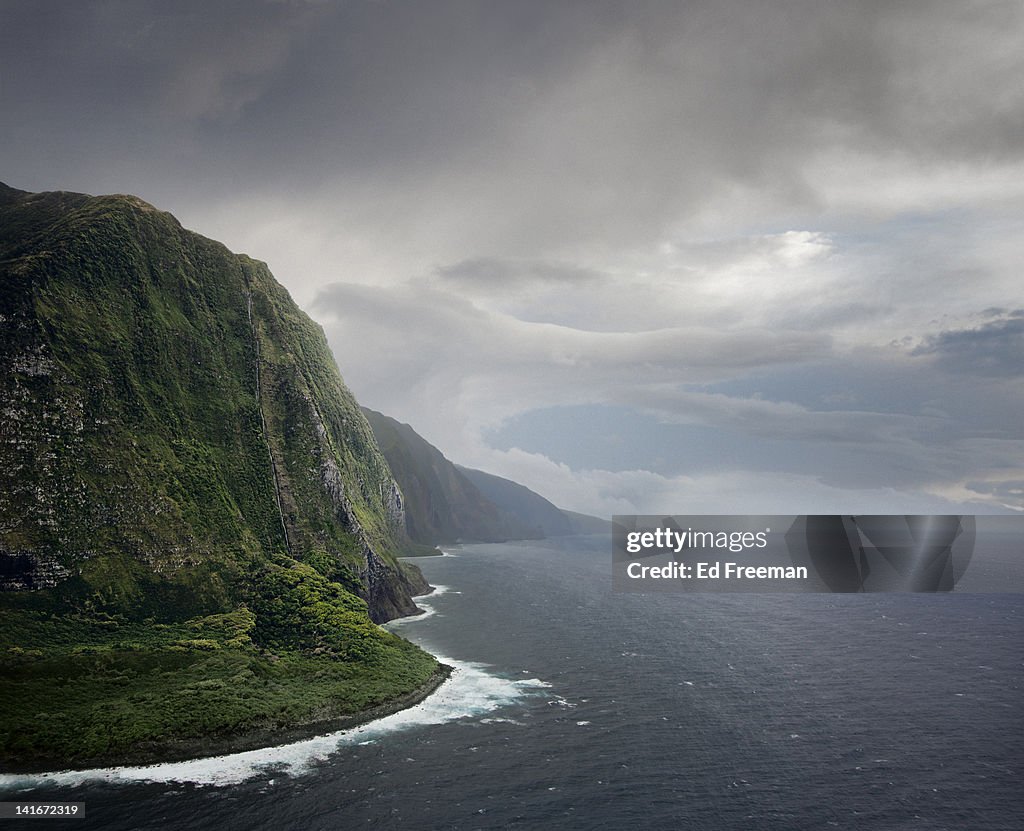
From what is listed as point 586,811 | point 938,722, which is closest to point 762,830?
point 586,811

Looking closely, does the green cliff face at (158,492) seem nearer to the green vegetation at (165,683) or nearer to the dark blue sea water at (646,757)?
the green vegetation at (165,683)

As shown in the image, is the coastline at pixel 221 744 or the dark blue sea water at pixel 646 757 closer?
the dark blue sea water at pixel 646 757

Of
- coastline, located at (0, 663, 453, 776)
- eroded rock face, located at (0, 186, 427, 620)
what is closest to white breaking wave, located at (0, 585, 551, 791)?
coastline, located at (0, 663, 453, 776)

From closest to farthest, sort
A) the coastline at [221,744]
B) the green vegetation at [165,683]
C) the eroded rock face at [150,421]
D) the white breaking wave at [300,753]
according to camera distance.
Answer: the white breaking wave at [300,753] < the coastline at [221,744] < the green vegetation at [165,683] < the eroded rock face at [150,421]

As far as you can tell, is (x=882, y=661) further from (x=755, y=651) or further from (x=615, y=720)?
(x=615, y=720)

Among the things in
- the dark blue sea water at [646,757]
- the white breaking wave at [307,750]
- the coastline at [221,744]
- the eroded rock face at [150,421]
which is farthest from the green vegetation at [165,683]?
the eroded rock face at [150,421]

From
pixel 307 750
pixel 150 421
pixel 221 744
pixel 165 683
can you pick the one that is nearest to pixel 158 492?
pixel 150 421

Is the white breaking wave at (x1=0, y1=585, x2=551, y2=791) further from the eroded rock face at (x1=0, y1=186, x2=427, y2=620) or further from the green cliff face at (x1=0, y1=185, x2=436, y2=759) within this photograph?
the eroded rock face at (x1=0, y1=186, x2=427, y2=620)
